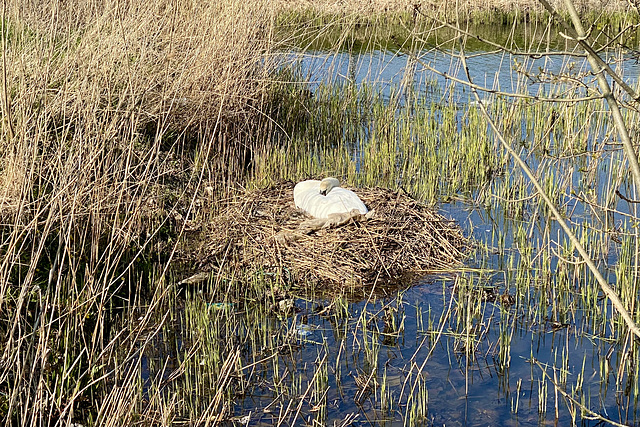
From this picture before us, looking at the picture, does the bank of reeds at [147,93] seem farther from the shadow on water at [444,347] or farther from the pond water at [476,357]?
the pond water at [476,357]

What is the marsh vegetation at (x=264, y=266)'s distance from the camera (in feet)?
10.00

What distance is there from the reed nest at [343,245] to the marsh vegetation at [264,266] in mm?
89

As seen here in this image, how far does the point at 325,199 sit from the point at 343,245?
0.48 meters

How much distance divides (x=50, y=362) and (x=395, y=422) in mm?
1614

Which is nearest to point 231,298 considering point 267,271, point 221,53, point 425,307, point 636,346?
point 267,271

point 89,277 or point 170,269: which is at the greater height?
point 89,277

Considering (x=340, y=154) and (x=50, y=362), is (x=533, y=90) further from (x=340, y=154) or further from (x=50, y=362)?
(x=50, y=362)

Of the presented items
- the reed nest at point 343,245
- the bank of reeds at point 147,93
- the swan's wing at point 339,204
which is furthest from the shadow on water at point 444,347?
the swan's wing at point 339,204

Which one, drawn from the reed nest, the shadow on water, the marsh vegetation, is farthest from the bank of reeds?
the shadow on water

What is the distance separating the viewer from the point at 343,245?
17.2ft

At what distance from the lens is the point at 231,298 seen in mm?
4727

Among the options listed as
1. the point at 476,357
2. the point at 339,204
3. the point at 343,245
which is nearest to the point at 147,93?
the point at 339,204

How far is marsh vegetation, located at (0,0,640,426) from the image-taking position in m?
3.05

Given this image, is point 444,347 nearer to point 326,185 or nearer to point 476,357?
point 476,357
